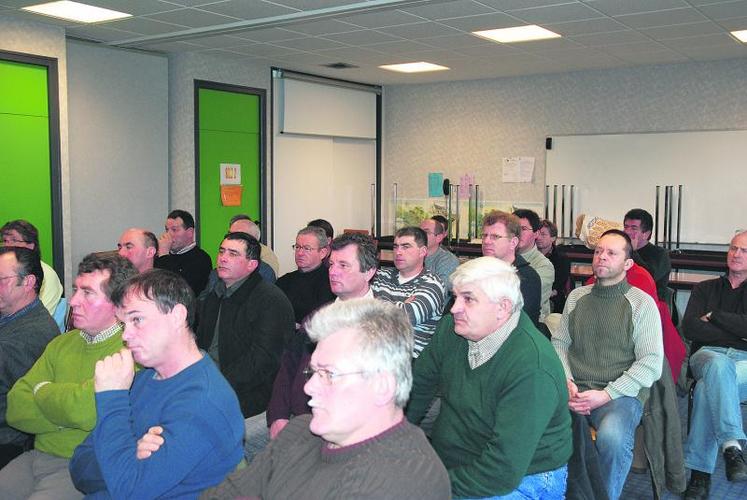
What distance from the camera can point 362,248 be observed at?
3.54 m

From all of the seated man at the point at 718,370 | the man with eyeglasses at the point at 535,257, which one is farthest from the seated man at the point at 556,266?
the seated man at the point at 718,370

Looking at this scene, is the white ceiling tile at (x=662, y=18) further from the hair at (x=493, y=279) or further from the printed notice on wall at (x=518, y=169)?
the hair at (x=493, y=279)

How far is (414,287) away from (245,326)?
90 centimetres

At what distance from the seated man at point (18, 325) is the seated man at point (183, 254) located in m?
2.38

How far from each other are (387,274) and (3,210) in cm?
348

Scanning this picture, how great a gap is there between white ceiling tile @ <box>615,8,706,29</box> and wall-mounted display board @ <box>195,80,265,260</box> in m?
4.00

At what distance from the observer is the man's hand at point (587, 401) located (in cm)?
333

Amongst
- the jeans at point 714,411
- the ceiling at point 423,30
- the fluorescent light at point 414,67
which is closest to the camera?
the jeans at point 714,411

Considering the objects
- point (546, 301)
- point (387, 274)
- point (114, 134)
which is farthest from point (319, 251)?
point (114, 134)

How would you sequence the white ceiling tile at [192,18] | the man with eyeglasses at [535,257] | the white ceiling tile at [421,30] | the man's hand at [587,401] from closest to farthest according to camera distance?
1. the man's hand at [587,401]
2. the man with eyeglasses at [535,257]
3. the white ceiling tile at [192,18]
4. the white ceiling tile at [421,30]

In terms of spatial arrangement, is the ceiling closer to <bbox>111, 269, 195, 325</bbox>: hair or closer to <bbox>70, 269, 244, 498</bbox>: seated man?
<bbox>111, 269, 195, 325</bbox>: hair

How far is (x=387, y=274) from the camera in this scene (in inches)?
172

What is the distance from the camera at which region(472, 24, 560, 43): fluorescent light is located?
625cm

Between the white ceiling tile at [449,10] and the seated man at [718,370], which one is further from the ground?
the white ceiling tile at [449,10]
